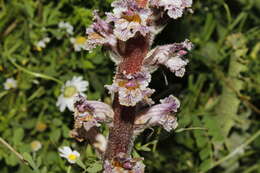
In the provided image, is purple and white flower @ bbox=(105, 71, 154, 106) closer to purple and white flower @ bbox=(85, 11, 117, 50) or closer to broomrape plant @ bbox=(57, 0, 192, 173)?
broomrape plant @ bbox=(57, 0, 192, 173)

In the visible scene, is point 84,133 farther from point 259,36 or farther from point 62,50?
point 259,36

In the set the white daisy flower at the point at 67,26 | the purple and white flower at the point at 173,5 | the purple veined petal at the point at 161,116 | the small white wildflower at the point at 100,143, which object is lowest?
the small white wildflower at the point at 100,143

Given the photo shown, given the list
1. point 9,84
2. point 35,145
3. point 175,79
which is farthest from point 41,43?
point 175,79

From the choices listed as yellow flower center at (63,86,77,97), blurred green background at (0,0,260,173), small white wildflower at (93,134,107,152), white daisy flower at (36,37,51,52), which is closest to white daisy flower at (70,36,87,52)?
blurred green background at (0,0,260,173)

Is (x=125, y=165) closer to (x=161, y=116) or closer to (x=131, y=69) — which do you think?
(x=161, y=116)

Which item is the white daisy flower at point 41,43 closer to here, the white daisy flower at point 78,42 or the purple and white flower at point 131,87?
the white daisy flower at point 78,42

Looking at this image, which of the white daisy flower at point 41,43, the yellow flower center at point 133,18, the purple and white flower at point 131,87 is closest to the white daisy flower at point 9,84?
the white daisy flower at point 41,43
